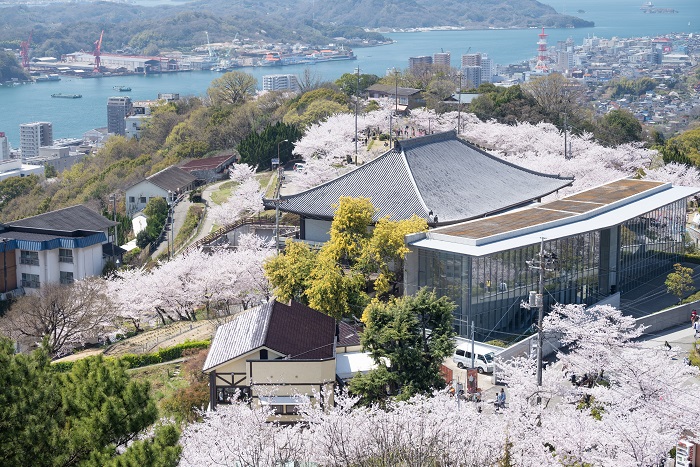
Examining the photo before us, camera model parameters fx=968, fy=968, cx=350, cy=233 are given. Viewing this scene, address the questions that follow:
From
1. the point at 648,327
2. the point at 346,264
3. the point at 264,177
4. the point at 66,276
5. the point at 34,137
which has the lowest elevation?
the point at 34,137

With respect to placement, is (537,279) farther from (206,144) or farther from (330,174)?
(206,144)

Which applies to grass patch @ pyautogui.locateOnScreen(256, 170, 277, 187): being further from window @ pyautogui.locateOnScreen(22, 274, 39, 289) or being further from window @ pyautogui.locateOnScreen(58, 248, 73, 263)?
window @ pyautogui.locateOnScreen(22, 274, 39, 289)

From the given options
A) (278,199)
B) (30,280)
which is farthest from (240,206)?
(278,199)

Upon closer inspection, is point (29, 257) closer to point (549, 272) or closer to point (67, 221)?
point (67, 221)

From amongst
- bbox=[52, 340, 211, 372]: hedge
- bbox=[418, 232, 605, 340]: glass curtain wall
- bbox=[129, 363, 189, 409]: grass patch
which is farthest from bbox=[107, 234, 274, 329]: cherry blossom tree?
bbox=[418, 232, 605, 340]: glass curtain wall

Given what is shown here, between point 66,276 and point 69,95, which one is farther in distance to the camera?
point 69,95

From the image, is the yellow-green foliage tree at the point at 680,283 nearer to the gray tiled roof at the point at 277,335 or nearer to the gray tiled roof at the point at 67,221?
the gray tiled roof at the point at 277,335

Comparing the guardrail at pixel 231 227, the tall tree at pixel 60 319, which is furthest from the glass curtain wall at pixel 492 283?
the guardrail at pixel 231 227
